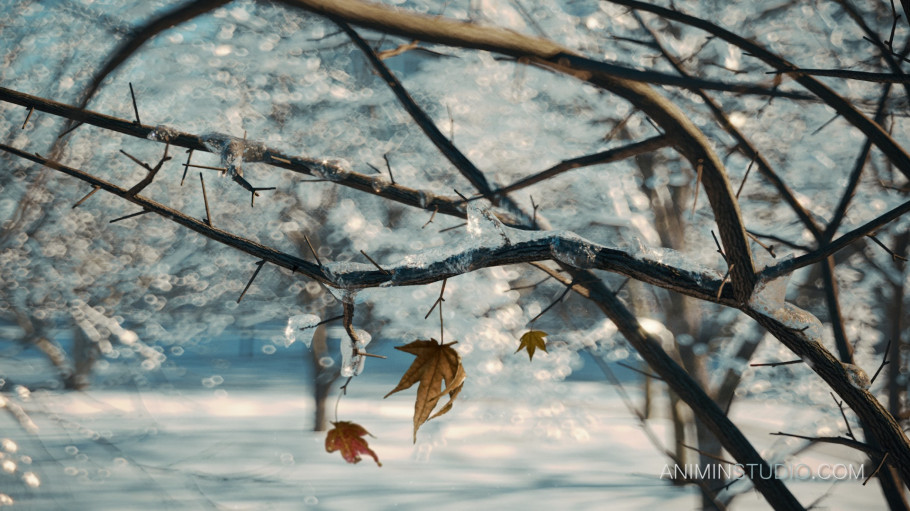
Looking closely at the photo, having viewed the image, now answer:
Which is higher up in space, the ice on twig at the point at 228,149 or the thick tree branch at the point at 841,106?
the thick tree branch at the point at 841,106

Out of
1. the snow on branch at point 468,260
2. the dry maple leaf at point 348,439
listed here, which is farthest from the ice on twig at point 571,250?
the dry maple leaf at point 348,439

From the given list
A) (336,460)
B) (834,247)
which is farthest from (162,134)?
(336,460)

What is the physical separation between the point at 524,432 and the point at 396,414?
1.40m

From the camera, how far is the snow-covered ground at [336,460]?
328 centimetres

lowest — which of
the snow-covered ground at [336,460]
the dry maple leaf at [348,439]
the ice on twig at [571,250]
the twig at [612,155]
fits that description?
the snow-covered ground at [336,460]

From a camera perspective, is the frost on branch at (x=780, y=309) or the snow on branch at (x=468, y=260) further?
the frost on branch at (x=780, y=309)

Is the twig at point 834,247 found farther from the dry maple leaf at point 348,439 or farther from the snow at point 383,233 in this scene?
the snow at point 383,233

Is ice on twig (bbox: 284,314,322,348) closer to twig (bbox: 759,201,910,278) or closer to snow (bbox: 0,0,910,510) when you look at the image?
twig (bbox: 759,201,910,278)

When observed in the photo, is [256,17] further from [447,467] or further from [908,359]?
[908,359]

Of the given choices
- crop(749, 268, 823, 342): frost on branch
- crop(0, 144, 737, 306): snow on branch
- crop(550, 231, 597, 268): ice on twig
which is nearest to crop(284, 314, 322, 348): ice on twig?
crop(0, 144, 737, 306): snow on branch

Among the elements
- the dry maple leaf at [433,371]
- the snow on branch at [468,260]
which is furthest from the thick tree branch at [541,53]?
the dry maple leaf at [433,371]

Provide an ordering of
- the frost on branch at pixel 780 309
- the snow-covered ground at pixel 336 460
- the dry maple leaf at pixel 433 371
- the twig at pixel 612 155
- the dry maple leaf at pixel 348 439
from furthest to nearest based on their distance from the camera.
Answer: the snow-covered ground at pixel 336 460, the twig at pixel 612 155, the dry maple leaf at pixel 348 439, the frost on branch at pixel 780 309, the dry maple leaf at pixel 433 371

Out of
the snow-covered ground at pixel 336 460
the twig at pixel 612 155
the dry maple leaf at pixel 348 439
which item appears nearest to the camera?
the dry maple leaf at pixel 348 439

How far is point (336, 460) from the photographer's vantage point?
3.95m
